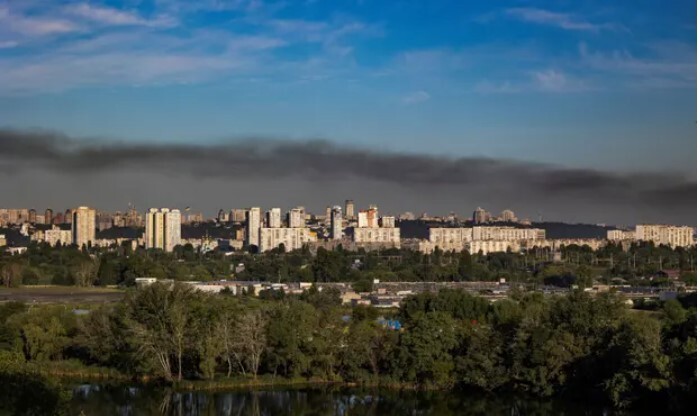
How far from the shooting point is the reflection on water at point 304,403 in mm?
8984

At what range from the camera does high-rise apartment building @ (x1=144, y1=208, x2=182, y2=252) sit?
141 feet

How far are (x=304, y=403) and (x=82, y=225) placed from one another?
36464mm

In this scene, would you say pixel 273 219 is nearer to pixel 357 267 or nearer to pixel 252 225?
pixel 252 225

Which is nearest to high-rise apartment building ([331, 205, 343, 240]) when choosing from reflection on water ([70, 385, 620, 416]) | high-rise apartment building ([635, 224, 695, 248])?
high-rise apartment building ([635, 224, 695, 248])

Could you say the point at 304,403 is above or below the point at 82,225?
below

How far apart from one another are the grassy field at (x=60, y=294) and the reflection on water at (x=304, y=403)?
8260mm

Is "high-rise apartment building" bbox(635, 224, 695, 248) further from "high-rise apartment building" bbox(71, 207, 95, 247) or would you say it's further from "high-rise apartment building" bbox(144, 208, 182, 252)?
"high-rise apartment building" bbox(71, 207, 95, 247)

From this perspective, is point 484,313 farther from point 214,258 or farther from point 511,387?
point 214,258

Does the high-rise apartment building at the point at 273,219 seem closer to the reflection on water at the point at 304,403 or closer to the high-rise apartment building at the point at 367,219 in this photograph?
the high-rise apartment building at the point at 367,219

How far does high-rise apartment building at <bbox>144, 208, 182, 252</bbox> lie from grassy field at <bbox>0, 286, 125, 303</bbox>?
19.0 m

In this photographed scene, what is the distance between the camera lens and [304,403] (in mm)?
9414

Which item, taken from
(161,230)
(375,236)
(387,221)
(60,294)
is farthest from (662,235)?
(60,294)

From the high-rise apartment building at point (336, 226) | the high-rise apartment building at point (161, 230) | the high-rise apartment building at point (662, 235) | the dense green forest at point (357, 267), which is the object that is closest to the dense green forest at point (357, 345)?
the dense green forest at point (357, 267)

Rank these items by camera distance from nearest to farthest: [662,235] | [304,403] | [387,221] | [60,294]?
[304,403]
[60,294]
[662,235]
[387,221]
